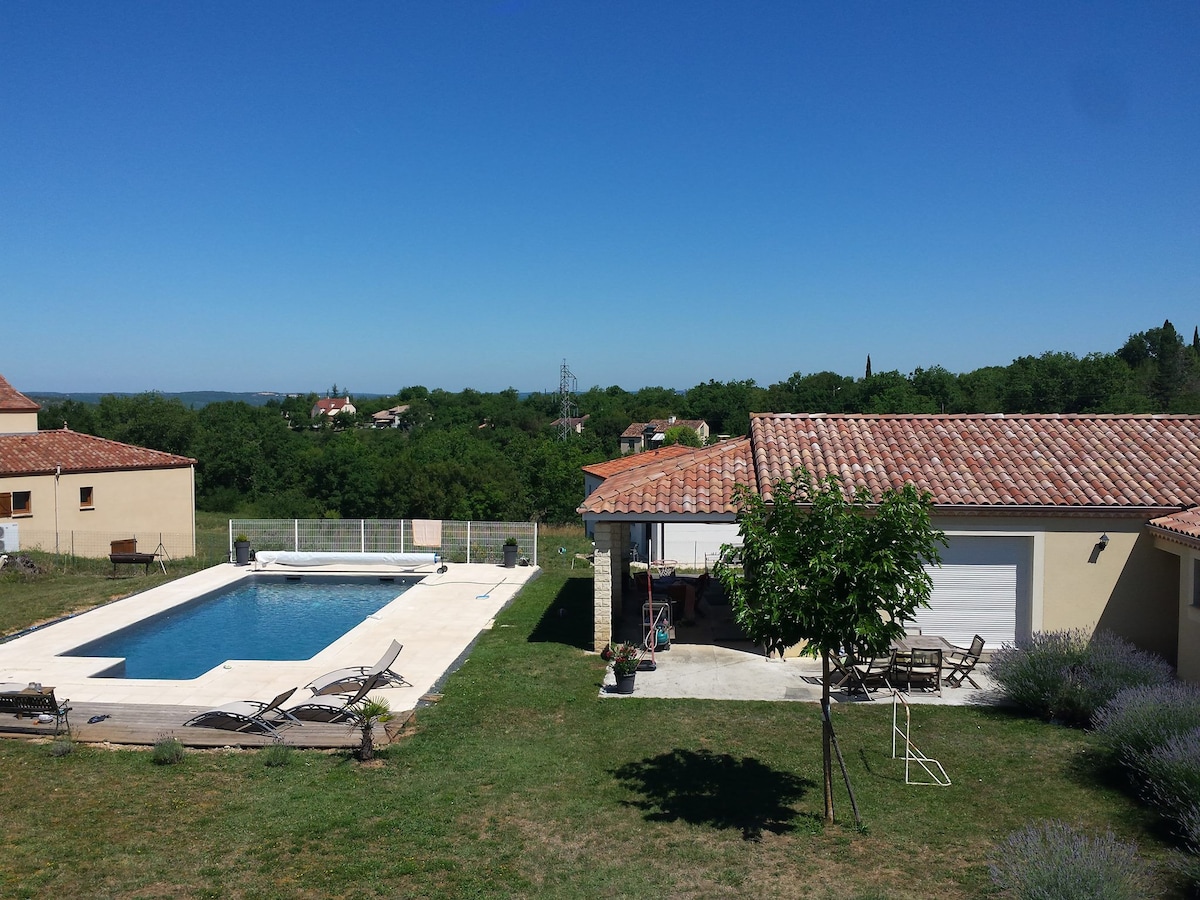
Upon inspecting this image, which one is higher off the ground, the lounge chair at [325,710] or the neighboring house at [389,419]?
the neighboring house at [389,419]

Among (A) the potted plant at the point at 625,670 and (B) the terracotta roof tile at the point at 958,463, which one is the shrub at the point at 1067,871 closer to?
(A) the potted plant at the point at 625,670

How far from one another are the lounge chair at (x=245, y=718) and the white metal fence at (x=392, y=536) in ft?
48.5

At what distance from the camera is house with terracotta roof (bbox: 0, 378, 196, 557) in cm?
2903

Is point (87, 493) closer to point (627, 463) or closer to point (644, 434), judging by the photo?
point (627, 463)

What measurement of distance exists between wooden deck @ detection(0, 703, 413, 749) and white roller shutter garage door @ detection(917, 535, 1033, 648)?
10162 mm

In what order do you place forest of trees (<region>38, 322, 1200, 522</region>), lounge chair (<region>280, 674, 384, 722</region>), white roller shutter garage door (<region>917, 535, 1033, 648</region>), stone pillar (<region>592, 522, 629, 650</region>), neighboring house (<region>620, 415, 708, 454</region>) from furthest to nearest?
neighboring house (<region>620, 415, 708, 454</region>), forest of trees (<region>38, 322, 1200, 522</region>), stone pillar (<region>592, 522, 629, 650</region>), white roller shutter garage door (<region>917, 535, 1033, 648</region>), lounge chair (<region>280, 674, 384, 722</region>)

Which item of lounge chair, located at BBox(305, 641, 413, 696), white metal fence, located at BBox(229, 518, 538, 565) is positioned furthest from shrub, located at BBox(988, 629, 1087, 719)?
white metal fence, located at BBox(229, 518, 538, 565)

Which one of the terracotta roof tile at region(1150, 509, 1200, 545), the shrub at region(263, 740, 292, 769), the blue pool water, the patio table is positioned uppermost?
the terracotta roof tile at region(1150, 509, 1200, 545)

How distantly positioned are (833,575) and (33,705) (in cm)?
1183

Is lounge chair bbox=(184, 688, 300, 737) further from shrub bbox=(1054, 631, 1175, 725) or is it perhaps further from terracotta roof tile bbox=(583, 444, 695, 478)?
terracotta roof tile bbox=(583, 444, 695, 478)

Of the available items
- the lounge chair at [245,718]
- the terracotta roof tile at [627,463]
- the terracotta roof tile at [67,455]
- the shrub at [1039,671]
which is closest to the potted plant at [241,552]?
the terracotta roof tile at [67,455]

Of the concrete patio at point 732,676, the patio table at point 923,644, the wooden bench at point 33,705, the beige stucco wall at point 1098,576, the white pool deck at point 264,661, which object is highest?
the beige stucco wall at point 1098,576

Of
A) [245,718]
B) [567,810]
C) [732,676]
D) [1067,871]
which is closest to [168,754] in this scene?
[245,718]

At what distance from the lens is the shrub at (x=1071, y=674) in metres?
12.6
